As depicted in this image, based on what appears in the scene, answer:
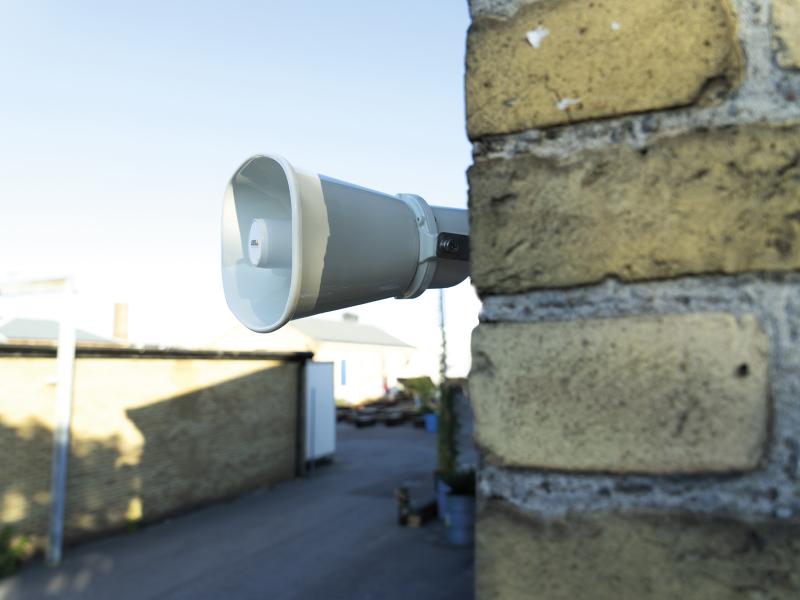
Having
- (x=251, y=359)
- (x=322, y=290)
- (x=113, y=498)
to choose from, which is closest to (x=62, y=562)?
(x=113, y=498)

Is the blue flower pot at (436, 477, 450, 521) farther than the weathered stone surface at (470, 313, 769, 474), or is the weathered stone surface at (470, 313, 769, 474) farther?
the blue flower pot at (436, 477, 450, 521)

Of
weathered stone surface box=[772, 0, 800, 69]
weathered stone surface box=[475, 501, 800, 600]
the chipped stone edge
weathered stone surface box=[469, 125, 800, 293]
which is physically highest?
weathered stone surface box=[772, 0, 800, 69]

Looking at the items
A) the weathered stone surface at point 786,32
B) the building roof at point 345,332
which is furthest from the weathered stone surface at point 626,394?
the building roof at point 345,332

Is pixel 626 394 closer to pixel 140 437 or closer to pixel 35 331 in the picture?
pixel 140 437

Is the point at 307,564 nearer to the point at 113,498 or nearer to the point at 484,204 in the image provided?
the point at 113,498

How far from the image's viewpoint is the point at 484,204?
93cm

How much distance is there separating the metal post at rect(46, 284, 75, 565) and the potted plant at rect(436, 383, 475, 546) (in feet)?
20.0

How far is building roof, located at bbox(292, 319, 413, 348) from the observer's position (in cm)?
3286

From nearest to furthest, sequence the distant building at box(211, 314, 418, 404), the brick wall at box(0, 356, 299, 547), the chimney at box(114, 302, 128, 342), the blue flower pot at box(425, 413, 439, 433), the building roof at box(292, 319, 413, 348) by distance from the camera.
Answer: the brick wall at box(0, 356, 299, 547)
the blue flower pot at box(425, 413, 439, 433)
the chimney at box(114, 302, 128, 342)
the distant building at box(211, 314, 418, 404)
the building roof at box(292, 319, 413, 348)

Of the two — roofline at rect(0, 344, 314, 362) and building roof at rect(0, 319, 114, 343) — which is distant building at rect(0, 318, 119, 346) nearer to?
building roof at rect(0, 319, 114, 343)

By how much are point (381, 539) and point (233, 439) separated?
16.6ft

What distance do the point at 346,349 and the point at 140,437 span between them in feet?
74.3

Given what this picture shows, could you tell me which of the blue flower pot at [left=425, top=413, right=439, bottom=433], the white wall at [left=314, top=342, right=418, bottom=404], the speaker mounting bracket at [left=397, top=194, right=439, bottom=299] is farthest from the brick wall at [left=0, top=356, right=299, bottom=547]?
the white wall at [left=314, top=342, right=418, bottom=404]

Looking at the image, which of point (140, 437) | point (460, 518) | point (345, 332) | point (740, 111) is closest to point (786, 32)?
point (740, 111)
